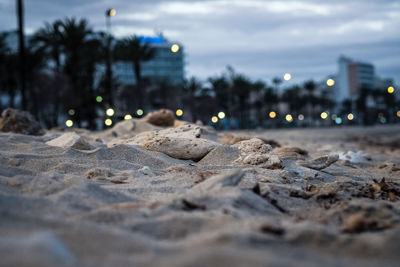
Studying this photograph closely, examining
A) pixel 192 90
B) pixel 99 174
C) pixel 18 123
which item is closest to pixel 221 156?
pixel 99 174

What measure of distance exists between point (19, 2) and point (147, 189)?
1562cm

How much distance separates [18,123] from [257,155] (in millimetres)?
5209

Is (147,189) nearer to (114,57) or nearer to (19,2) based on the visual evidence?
(19,2)

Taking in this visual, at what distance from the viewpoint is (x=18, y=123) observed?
855 centimetres

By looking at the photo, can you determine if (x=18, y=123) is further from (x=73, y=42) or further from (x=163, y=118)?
(x=73, y=42)

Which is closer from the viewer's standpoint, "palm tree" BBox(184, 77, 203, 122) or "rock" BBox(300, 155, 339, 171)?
"rock" BBox(300, 155, 339, 171)

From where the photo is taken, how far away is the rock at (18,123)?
8.48 m

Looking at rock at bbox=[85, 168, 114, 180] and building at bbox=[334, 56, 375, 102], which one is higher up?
building at bbox=[334, 56, 375, 102]

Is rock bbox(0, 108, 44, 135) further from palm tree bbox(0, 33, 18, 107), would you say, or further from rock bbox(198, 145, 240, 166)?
palm tree bbox(0, 33, 18, 107)

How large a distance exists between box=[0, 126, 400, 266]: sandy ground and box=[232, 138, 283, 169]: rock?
0.30 metres

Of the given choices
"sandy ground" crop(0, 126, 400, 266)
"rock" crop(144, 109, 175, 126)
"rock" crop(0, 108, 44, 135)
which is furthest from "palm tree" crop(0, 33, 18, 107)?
"sandy ground" crop(0, 126, 400, 266)

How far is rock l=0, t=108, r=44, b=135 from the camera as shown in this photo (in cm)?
848

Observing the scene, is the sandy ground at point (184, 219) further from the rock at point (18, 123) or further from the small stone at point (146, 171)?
the rock at point (18, 123)

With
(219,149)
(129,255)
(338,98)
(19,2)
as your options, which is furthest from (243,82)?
(338,98)
